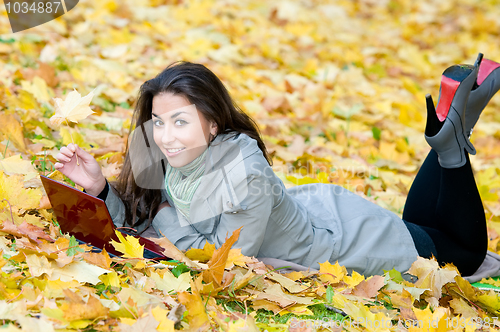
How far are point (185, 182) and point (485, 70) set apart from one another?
137 centimetres

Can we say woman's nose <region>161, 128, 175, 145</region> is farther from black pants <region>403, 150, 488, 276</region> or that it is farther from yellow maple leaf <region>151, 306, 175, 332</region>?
black pants <region>403, 150, 488, 276</region>

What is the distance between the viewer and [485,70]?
6.66 feet

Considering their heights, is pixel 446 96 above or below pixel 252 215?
above

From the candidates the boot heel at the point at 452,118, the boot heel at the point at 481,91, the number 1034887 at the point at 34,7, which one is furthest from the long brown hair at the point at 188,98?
the number 1034887 at the point at 34,7

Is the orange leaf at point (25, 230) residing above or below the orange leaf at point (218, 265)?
above

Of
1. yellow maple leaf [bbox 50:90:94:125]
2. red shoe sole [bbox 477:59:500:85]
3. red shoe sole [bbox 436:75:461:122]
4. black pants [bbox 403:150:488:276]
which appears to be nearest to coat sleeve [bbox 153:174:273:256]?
yellow maple leaf [bbox 50:90:94:125]

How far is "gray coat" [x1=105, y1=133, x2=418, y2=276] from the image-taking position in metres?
1.58

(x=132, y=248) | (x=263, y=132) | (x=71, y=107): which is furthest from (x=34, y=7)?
(x=132, y=248)

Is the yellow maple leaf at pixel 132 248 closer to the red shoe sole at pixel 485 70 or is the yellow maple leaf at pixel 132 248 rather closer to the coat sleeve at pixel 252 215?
the coat sleeve at pixel 252 215

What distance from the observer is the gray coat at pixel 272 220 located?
1580 mm

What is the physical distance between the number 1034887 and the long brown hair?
2.77 meters

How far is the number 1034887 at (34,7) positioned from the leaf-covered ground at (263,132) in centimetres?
13

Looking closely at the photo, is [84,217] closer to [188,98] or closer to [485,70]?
[188,98]

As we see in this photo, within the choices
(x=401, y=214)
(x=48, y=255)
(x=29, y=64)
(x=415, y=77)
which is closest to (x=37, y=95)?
(x=29, y=64)
